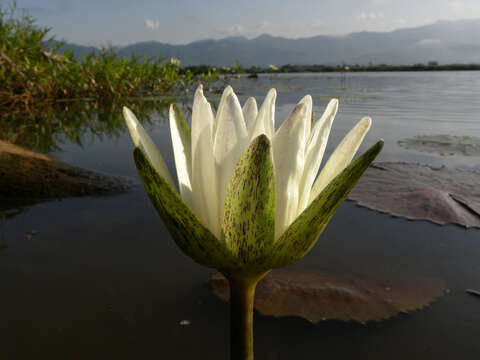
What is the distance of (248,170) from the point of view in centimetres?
46

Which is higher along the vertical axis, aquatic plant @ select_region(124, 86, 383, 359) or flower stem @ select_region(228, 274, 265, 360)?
aquatic plant @ select_region(124, 86, 383, 359)

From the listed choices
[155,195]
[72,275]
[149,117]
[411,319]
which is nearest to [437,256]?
[411,319]

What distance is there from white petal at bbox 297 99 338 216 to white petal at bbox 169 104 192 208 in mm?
183

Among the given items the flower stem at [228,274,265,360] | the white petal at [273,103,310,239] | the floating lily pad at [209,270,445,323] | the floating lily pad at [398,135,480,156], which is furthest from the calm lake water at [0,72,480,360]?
the floating lily pad at [398,135,480,156]

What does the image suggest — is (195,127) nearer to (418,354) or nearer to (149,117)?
(418,354)

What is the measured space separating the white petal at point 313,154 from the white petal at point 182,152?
18cm

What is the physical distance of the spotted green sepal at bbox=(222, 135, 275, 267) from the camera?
1.50ft

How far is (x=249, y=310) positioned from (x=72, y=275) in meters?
0.81

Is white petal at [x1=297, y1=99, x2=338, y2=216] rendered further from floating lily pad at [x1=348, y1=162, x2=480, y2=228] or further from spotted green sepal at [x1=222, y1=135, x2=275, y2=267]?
floating lily pad at [x1=348, y1=162, x2=480, y2=228]

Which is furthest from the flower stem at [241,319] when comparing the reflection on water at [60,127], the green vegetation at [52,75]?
the green vegetation at [52,75]

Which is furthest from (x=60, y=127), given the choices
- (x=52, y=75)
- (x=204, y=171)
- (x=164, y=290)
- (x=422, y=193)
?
(x=204, y=171)

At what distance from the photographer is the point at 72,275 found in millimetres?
1094

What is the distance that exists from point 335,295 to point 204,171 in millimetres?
627

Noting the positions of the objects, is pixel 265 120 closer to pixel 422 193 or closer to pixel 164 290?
pixel 164 290
